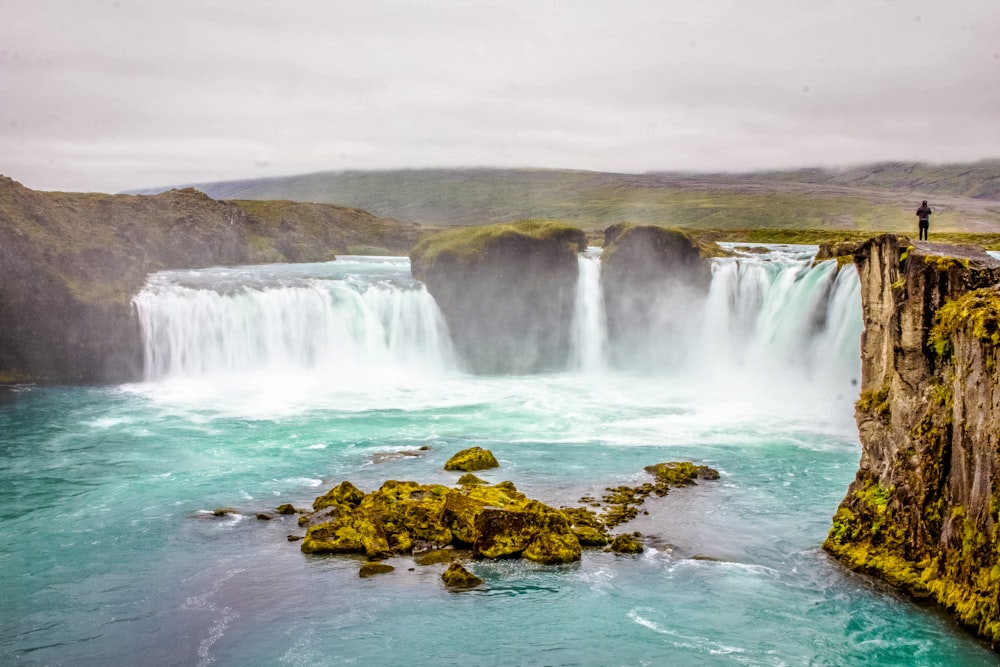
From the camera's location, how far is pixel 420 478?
29.0 meters

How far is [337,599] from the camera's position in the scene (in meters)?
19.9

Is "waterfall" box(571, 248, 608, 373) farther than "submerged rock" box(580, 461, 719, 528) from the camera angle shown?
Yes

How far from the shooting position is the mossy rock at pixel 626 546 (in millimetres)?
22484

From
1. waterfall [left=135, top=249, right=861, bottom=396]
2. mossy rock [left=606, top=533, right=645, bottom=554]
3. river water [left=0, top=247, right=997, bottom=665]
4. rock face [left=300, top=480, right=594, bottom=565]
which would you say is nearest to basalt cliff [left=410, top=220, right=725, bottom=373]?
waterfall [left=135, top=249, right=861, bottom=396]

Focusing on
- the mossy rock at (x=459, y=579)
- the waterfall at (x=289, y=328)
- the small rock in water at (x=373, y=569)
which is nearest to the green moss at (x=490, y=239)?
the waterfall at (x=289, y=328)

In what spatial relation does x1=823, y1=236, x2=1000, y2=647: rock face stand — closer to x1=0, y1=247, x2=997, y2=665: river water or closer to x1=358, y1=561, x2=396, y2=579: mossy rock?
x1=0, y1=247, x2=997, y2=665: river water

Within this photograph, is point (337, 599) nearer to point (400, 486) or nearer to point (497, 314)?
point (400, 486)

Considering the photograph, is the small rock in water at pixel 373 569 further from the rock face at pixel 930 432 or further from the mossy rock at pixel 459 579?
the rock face at pixel 930 432

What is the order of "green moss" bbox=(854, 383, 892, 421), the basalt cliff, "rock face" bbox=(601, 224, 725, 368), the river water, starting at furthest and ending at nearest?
the basalt cliff → "rock face" bbox=(601, 224, 725, 368) → "green moss" bbox=(854, 383, 892, 421) → the river water

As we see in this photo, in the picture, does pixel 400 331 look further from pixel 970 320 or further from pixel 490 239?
pixel 970 320

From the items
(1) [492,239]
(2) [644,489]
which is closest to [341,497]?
(2) [644,489]

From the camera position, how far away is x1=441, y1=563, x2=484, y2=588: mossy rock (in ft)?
67.1

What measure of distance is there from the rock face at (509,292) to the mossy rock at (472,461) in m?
23.5

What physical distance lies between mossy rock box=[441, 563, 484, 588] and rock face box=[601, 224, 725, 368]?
1397 inches
